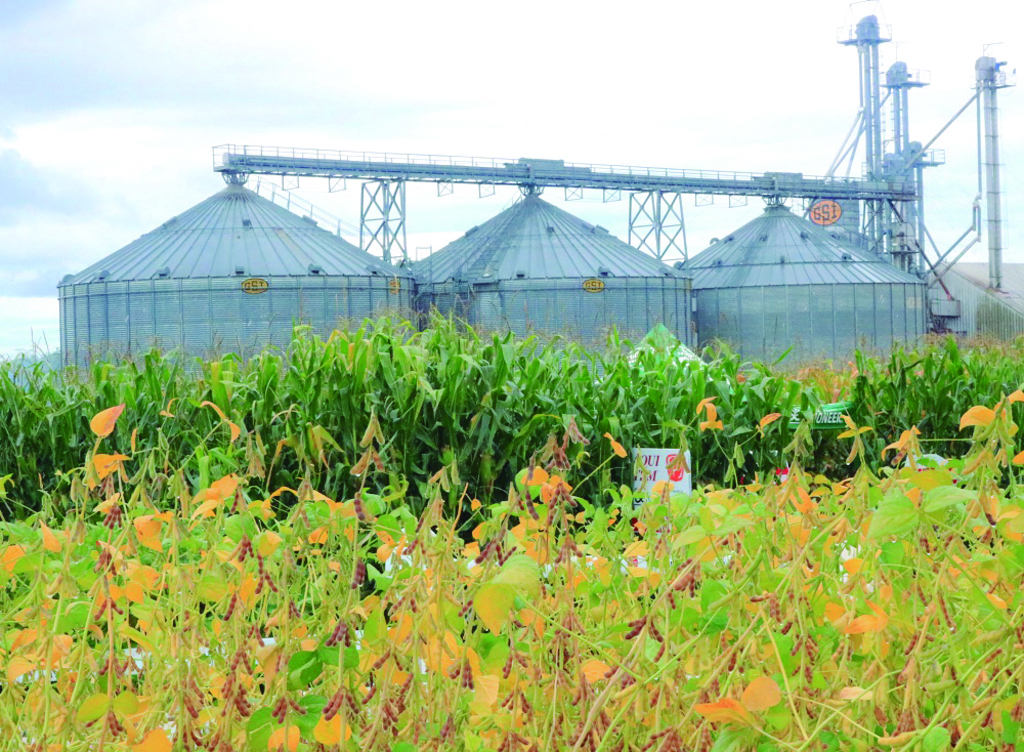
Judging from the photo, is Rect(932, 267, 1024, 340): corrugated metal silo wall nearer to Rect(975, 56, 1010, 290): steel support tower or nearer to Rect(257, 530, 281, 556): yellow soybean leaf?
Rect(975, 56, 1010, 290): steel support tower

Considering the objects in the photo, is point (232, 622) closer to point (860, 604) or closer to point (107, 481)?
point (107, 481)

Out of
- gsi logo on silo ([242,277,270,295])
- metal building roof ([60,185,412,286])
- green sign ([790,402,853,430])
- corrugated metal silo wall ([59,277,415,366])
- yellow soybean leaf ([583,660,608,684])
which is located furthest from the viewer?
metal building roof ([60,185,412,286])

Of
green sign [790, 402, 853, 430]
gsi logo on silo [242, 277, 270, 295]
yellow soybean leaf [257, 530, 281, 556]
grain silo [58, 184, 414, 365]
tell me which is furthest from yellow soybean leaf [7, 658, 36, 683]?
gsi logo on silo [242, 277, 270, 295]

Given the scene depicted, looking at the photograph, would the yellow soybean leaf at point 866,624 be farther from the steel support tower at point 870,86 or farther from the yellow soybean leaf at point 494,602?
the steel support tower at point 870,86

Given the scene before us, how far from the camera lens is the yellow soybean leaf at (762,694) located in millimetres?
1202

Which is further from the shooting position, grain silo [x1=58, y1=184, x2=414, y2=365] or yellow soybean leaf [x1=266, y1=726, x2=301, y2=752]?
grain silo [x1=58, y1=184, x2=414, y2=365]

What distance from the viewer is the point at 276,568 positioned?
201cm

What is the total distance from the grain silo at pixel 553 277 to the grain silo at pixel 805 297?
2.41 metres

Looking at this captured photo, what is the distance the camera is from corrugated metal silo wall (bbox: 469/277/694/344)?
29656 millimetres

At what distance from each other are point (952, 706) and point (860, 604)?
0.24 m

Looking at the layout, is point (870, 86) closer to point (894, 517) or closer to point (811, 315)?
point (811, 315)

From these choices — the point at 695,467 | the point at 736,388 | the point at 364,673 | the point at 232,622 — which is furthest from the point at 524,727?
the point at 736,388

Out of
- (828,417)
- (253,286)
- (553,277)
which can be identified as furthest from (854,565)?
(553,277)

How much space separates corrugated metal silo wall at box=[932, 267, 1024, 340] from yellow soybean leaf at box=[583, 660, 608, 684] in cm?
4042
